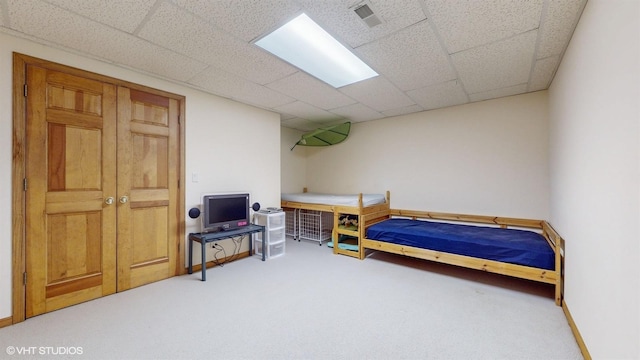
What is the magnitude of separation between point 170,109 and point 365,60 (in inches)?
91.0

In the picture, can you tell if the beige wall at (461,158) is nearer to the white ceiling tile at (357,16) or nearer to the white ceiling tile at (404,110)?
the white ceiling tile at (404,110)

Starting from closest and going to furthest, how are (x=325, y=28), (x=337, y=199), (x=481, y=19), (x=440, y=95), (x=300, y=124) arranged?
(x=481, y=19) < (x=325, y=28) < (x=440, y=95) < (x=337, y=199) < (x=300, y=124)

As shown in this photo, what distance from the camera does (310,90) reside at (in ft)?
10.3

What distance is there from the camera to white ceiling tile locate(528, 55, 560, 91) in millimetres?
→ 2383

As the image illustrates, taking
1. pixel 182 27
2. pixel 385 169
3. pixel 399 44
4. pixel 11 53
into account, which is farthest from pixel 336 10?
pixel 385 169

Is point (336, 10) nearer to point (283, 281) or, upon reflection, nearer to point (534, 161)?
point (283, 281)

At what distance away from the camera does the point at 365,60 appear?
94.6 inches

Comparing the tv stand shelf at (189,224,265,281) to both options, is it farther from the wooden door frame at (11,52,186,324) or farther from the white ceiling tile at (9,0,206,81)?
the white ceiling tile at (9,0,206,81)

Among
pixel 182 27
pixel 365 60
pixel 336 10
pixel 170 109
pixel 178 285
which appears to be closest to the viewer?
pixel 336 10

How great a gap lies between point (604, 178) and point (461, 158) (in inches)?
98.6

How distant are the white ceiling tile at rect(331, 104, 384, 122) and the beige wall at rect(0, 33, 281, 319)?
1144mm

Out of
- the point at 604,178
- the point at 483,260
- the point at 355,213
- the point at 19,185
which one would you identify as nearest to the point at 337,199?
the point at 355,213

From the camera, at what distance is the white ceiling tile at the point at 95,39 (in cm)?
173

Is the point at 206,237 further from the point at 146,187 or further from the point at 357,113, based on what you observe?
the point at 357,113
